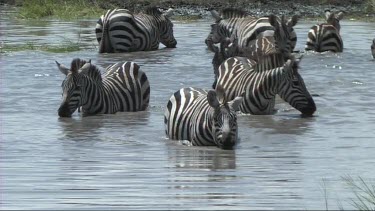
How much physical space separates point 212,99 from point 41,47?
43.9 feet

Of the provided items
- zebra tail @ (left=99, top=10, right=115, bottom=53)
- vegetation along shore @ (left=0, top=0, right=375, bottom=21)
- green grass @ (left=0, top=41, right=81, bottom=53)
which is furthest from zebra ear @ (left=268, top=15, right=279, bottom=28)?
vegetation along shore @ (left=0, top=0, right=375, bottom=21)

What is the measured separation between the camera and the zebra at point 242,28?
80.3 feet

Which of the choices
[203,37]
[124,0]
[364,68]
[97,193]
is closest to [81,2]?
[124,0]

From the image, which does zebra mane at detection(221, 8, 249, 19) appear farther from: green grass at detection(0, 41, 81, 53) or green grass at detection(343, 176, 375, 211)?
green grass at detection(343, 176, 375, 211)

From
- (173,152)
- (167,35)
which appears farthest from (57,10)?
(173,152)

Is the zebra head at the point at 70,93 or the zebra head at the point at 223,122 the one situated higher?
the zebra head at the point at 223,122

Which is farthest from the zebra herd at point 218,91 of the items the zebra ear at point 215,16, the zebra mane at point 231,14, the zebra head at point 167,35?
the zebra head at point 167,35

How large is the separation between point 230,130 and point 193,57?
11478mm

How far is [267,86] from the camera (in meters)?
16.3

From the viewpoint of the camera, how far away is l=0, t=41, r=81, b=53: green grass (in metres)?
25.5

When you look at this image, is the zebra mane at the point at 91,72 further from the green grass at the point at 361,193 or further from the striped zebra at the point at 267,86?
the green grass at the point at 361,193

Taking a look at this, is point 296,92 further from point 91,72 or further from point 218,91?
point 218,91

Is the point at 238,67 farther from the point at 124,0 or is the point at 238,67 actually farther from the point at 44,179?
the point at 124,0

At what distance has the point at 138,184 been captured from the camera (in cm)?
1072
